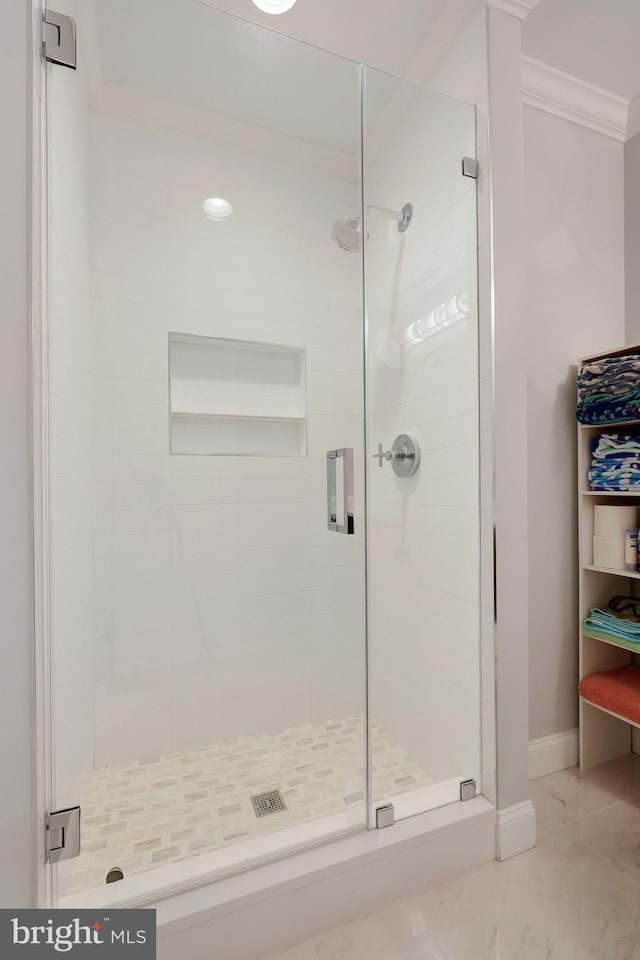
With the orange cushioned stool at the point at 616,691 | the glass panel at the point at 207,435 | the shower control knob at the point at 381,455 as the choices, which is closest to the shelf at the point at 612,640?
the orange cushioned stool at the point at 616,691

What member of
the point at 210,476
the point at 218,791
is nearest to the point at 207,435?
the point at 210,476

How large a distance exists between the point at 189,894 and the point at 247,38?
2.31 m

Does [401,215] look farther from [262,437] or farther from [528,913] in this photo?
[528,913]

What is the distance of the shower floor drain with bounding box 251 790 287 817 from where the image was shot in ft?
4.62

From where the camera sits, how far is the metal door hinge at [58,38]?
1.02m

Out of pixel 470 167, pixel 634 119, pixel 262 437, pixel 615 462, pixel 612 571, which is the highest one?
pixel 634 119

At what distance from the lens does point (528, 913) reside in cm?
119

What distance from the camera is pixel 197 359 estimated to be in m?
1.76

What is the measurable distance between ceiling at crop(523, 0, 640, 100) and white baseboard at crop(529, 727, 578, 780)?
2531mm

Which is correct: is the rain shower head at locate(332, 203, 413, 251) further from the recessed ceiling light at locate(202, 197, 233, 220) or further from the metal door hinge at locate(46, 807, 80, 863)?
the metal door hinge at locate(46, 807, 80, 863)

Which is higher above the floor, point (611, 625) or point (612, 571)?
point (612, 571)

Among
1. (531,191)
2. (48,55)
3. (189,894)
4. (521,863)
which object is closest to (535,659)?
(521,863)

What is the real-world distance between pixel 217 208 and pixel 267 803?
200cm

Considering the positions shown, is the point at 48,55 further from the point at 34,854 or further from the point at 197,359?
the point at 34,854
